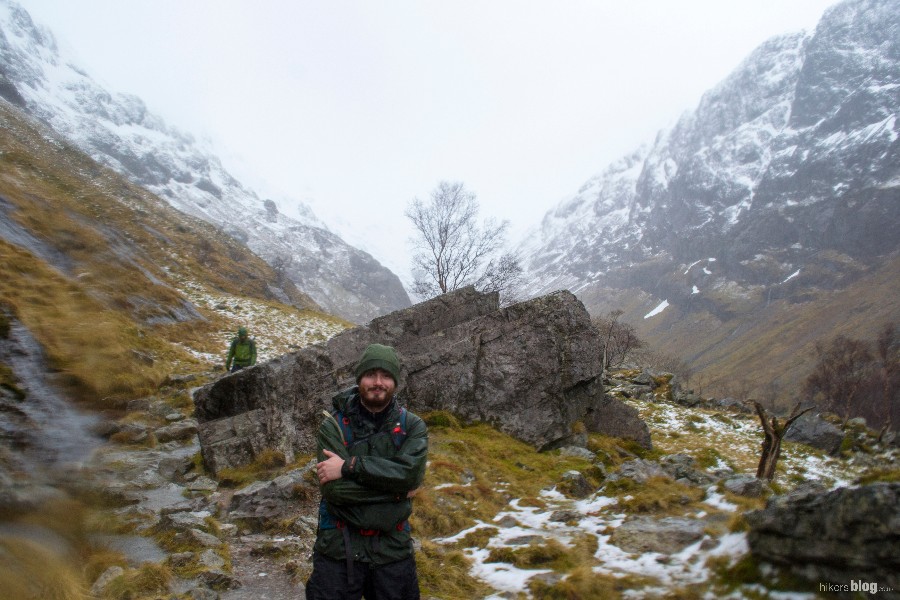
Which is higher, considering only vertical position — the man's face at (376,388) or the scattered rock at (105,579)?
the man's face at (376,388)

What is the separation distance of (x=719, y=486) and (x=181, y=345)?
2524 centimetres

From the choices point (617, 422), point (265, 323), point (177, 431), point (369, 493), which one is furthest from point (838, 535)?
point (265, 323)

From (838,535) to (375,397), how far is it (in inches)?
169

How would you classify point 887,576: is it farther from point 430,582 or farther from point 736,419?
point 736,419

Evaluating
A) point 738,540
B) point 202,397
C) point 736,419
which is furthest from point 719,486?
point 736,419

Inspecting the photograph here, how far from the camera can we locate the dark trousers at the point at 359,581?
Result: 175 inches

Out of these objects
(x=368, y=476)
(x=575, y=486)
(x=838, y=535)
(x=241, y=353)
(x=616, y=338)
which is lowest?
(x=575, y=486)

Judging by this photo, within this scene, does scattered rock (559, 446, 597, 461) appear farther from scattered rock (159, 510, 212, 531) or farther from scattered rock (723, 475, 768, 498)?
scattered rock (159, 510, 212, 531)

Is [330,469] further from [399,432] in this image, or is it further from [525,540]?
[525,540]

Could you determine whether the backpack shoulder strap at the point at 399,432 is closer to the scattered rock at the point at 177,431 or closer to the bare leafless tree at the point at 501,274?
the scattered rock at the point at 177,431

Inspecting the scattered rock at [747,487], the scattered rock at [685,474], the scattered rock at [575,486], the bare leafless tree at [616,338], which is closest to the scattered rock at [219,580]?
the scattered rock at [575,486]

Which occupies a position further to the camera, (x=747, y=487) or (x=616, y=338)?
(x=616, y=338)

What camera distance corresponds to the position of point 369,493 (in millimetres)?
4535

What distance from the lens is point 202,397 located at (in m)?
14.7
